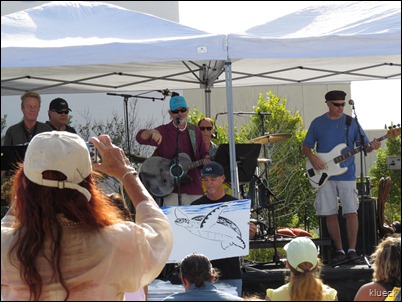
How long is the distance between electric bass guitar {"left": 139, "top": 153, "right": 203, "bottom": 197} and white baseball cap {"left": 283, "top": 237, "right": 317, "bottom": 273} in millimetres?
3452

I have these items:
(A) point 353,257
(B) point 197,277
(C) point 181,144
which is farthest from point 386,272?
(C) point 181,144

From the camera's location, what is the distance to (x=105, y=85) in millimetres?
10703

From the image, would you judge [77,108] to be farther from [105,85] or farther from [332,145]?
[332,145]

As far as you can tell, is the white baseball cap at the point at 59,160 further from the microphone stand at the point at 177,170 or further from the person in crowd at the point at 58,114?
the person in crowd at the point at 58,114

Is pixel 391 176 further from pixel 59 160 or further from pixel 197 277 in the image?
pixel 59 160

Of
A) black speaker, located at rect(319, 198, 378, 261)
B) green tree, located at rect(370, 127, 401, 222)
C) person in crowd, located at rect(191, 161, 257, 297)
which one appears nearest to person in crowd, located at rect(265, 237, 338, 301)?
person in crowd, located at rect(191, 161, 257, 297)

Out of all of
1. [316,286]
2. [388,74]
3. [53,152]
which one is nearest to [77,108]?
[388,74]

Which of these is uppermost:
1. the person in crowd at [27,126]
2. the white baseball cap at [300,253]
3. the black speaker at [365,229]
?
the person in crowd at [27,126]

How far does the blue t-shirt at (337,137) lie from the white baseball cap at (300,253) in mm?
3761

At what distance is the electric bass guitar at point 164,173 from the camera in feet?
26.7

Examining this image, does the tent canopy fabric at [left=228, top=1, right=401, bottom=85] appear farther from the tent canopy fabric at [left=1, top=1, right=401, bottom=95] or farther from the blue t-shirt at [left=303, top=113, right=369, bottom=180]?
the blue t-shirt at [left=303, top=113, right=369, bottom=180]

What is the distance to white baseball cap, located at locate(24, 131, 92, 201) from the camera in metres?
2.62

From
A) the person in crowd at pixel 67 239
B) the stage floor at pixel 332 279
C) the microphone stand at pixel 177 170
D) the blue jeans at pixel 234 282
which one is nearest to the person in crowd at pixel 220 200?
the blue jeans at pixel 234 282

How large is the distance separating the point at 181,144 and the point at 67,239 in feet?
19.2
